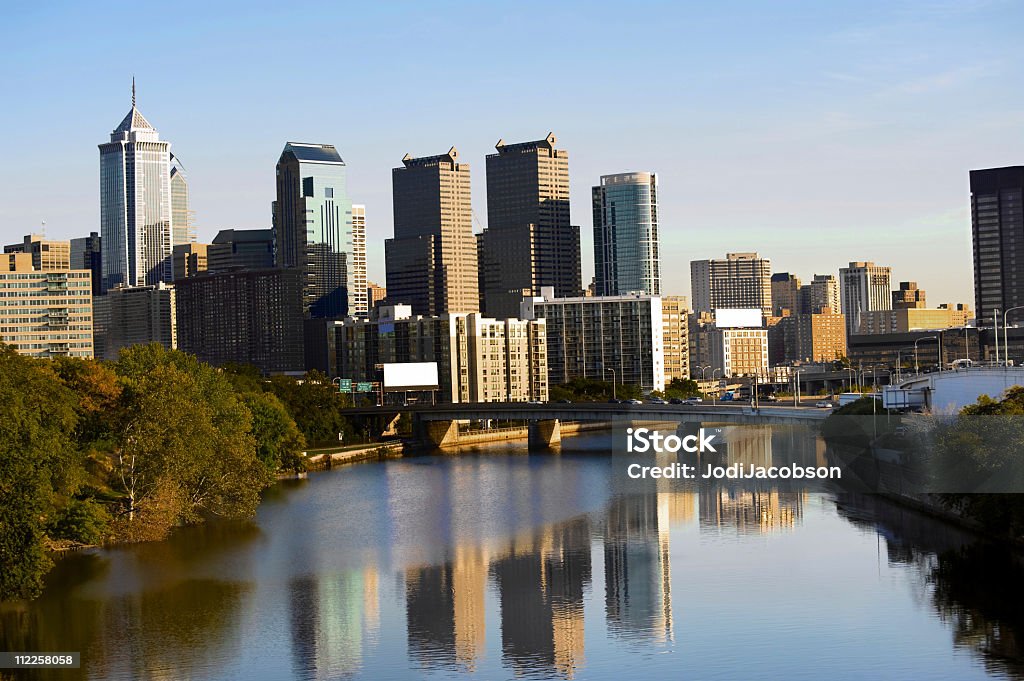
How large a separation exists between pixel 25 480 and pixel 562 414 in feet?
251

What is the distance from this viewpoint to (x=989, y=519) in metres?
55.0

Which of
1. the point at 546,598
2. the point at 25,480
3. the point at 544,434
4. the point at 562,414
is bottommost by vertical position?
the point at 546,598

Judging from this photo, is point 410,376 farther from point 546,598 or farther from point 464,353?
point 546,598

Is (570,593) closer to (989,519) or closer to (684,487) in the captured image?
(989,519)

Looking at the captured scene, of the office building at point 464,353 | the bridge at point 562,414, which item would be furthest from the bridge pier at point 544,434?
the office building at point 464,353

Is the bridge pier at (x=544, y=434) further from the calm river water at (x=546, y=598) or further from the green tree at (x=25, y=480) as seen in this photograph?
the green tree at (x=25, y=480)

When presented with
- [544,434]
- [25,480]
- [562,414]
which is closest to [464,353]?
[544,434]

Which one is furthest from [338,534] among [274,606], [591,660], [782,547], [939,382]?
[939,382]

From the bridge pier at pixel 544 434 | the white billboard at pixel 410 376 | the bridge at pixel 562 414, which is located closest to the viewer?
the bridge at pixel 562 414

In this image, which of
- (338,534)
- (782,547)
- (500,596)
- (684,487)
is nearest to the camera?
(500,596)

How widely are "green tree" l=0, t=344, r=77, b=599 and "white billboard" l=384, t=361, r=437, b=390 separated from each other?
12159 centimetres

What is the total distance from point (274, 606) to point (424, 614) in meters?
5.47

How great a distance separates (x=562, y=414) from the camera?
122375 millimetres

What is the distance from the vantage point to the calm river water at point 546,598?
42812mm
